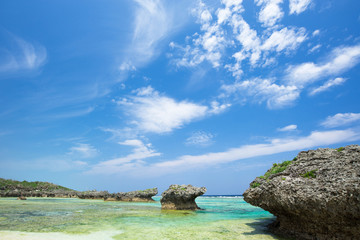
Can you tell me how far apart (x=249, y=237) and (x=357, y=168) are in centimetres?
641

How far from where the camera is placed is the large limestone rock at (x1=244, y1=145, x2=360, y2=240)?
827 cm

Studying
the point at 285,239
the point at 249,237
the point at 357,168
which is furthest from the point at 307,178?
the point at 249,237

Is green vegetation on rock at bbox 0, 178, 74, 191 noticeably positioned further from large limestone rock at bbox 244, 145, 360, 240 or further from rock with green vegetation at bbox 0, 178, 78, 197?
large limestone rock at bbox 244, 145, 360, 240

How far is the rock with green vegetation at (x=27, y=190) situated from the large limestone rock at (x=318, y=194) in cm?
7730

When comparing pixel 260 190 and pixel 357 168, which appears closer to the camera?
pixel 357 168

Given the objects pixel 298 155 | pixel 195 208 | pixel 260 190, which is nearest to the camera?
pixel 260 190

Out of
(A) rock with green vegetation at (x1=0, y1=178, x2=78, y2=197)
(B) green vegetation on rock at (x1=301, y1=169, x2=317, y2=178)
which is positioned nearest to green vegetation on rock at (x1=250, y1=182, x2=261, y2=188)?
(B) green vegetation on rock at (x1=301, y1=169, x2=317, y2=178)

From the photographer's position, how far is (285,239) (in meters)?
11.0

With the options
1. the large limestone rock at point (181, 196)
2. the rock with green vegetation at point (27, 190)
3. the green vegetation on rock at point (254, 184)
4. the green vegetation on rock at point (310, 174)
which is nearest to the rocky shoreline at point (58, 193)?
the rock with green vegetation at point (27, 190)

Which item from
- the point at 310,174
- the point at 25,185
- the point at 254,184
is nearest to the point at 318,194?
the point at 310,174

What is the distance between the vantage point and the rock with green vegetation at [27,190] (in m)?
64.2

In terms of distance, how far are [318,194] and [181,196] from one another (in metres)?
22.0

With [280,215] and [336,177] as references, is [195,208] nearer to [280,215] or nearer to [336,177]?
[280,215]

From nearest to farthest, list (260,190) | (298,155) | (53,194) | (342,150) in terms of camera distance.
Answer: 1. (342,150)
2. (260,190)
3. (298,155)
4. (53,194)
